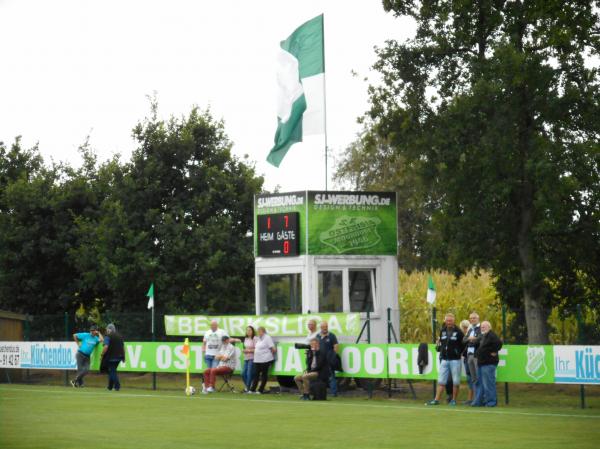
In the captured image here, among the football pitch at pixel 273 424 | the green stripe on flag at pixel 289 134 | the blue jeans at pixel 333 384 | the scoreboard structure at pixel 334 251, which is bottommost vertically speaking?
the football pitch at pixel 273 424

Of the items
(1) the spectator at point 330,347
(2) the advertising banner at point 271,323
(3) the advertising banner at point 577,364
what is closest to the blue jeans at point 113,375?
(2) the advertising banner at point 271,323

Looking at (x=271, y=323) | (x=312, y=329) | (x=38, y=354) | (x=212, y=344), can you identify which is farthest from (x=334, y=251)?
(x=38, y=354)

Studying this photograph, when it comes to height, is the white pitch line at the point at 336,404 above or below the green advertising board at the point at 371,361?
below

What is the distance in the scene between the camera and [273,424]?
1900 centimetres

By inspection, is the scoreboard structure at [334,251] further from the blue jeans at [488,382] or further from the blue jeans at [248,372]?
the blue jeans at [488,382]

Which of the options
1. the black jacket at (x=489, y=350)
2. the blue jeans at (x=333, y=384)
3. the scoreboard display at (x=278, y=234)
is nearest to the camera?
the black jacket at (x=489, y=350)

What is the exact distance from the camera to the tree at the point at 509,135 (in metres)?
28.5

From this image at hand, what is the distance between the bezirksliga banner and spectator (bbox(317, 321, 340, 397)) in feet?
0.77

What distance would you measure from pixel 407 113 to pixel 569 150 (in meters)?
4.79

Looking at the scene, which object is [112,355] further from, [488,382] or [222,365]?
[488,382]

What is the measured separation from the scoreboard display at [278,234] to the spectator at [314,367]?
344 centimetres

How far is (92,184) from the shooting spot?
45000 millimetres

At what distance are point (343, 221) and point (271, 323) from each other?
302 centimetres

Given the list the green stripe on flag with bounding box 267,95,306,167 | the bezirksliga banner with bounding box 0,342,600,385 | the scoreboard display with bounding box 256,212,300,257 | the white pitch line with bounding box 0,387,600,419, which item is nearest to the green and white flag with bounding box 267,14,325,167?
the green stripe on flag with bounding box 267,95,306,167
